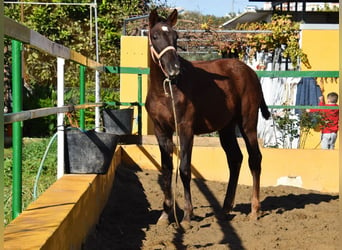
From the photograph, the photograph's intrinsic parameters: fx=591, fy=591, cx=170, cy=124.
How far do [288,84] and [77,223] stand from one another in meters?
8.57

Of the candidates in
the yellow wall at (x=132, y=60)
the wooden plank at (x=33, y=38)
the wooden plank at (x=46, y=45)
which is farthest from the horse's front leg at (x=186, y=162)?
the yellow wall at (x=132, y=60)

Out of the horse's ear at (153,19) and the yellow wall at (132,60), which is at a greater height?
the horse's ear at (153,19)

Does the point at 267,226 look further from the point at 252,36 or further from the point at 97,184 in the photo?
the point at 252,36

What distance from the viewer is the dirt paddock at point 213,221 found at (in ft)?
15.9

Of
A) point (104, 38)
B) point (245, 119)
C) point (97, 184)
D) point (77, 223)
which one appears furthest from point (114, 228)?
point (104, 38)

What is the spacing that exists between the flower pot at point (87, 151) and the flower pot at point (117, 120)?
3.08 meters

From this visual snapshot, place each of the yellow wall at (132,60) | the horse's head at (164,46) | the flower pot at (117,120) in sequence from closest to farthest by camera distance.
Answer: the horse's head at (164,46) < the flower pot at (117,120) < the yellow wall at (132,60)

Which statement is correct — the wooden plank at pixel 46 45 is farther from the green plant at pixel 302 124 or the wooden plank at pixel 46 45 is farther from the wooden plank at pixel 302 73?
the green plant at pixel 302 124

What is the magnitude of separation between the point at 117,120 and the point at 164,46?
2.97 meters

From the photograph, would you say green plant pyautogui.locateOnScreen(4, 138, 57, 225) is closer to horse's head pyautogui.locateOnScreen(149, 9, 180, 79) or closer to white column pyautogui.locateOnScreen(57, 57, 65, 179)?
white column pyautogui.locateOnScreen(57, 57, 65, 179)

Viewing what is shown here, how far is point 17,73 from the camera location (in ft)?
9.73

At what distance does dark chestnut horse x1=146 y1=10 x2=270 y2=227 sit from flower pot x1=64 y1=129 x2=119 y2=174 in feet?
2.95

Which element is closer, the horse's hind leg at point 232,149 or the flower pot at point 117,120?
the horse's hind leg at point 232,149

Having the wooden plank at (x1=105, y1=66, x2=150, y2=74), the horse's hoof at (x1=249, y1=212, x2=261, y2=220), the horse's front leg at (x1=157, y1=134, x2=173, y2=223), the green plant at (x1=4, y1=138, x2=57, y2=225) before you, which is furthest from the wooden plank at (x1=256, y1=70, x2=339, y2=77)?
the green plant at (x1=4, y1=138, x2=57, y2=225)
